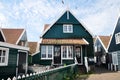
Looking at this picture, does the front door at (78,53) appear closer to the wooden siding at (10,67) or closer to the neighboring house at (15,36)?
the neighboring house at (15,36)

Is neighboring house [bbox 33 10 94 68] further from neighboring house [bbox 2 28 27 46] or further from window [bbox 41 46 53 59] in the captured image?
neighboring house [bbox 2 28 27 46]

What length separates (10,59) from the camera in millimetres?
17406

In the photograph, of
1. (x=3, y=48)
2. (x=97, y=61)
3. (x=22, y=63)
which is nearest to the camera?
(x=3, y=48)

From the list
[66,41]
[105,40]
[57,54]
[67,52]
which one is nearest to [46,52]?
[57,54]

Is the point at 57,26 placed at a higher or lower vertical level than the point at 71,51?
higher

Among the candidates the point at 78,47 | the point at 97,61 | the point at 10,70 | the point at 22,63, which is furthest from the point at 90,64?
the point at 97,61

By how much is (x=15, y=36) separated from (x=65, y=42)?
823 centimetres

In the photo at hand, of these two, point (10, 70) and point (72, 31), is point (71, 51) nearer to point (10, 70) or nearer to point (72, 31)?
point (72, 31)

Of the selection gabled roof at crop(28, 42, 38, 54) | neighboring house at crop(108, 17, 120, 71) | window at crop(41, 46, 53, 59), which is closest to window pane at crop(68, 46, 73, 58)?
window at crop(41, 46, 53, 59)

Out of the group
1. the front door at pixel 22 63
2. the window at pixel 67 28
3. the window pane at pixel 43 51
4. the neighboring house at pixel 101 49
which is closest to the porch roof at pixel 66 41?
the window pane at pixel 43 51

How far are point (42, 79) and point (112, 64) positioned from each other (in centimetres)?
2577

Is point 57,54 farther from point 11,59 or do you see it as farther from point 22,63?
point 11,59

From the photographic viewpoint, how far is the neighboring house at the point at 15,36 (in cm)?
2700

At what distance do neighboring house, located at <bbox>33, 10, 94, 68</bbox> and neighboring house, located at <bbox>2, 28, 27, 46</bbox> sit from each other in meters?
3.92
